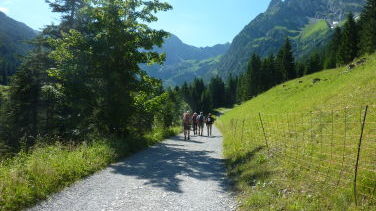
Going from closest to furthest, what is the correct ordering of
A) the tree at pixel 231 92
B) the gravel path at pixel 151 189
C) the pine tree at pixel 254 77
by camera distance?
the gravel path at pixel 151 189 < the pine tree at pixel 254 77 < the tree at pixel 231 92

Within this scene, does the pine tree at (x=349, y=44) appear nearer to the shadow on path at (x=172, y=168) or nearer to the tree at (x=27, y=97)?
the tree at (x=27, y=97)

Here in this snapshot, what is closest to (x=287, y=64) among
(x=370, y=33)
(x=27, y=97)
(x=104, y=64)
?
(x=370, y=33)

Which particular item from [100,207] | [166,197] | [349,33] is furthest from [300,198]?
[349,33]

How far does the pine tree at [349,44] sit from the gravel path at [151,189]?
6963cm

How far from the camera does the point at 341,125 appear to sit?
13.3 metres

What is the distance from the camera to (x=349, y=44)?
73.3 m

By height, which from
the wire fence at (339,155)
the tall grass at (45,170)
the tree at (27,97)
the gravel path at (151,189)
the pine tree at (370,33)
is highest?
the pine tree at (370,33)

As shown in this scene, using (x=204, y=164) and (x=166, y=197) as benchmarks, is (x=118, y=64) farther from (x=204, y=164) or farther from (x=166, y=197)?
(x=166, y=197)

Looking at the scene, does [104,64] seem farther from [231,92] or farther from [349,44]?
[231,92]

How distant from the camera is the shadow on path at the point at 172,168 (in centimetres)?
1110

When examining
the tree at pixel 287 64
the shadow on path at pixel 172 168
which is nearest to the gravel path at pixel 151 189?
the shadow on path at pixel 172 168

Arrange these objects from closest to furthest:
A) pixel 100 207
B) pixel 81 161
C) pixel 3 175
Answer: pixel 100 207, pixel 3 175, pixel 81 161

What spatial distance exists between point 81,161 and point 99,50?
9167mm

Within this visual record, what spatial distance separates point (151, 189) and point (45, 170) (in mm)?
3323
